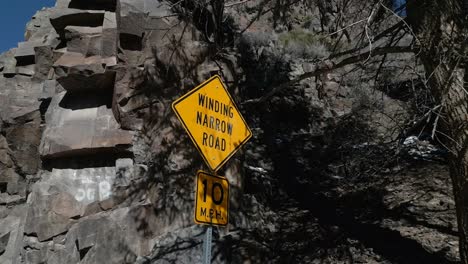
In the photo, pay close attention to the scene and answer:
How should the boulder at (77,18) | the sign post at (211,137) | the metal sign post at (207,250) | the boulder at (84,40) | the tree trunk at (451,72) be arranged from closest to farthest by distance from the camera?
1. the metal sign post at (207,250)
2. the sign post at (211,137)
3. the tree trunk at (451,72)
4. the boulder at (84,40)
5. the boulder at (77,18)

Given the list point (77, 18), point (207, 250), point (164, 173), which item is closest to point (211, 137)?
point (207, 250)

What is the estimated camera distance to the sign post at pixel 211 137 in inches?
163

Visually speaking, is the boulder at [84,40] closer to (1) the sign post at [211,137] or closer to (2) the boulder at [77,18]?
(2) the boulder at [77,18]

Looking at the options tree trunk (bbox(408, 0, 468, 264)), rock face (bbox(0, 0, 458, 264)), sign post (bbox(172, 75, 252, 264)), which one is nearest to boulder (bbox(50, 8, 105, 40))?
rock face (bbox(0, 0, 458, 264))

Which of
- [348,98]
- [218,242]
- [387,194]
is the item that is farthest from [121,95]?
[348,98]

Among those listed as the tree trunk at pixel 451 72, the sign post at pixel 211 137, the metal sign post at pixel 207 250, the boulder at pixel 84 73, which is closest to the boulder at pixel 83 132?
the boulder at pixel 84 73

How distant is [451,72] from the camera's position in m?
5.80

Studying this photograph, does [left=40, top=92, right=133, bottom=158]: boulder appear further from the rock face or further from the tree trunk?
the tree trunk

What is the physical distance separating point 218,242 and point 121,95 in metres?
3.15

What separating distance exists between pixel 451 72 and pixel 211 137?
328 cm

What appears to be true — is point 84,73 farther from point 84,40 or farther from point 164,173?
point 164,173

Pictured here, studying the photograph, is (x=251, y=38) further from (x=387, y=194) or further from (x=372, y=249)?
(x=372, y=249)

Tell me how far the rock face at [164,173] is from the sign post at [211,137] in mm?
2132

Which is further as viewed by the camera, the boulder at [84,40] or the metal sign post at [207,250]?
the boulder at [84,40]
